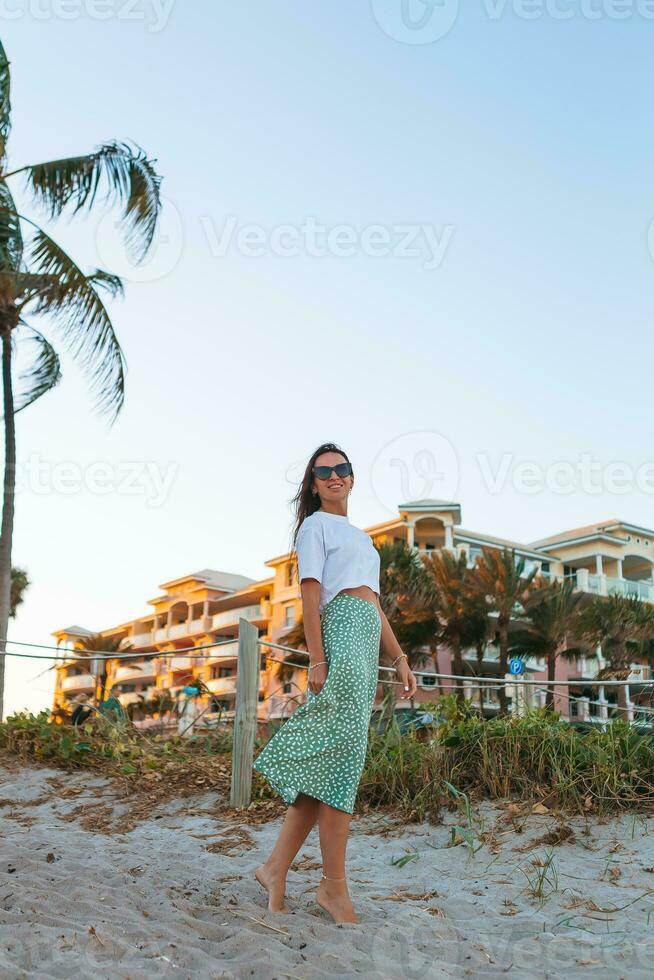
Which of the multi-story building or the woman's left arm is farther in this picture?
the multi-story building

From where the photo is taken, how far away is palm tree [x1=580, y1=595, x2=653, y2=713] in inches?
1129

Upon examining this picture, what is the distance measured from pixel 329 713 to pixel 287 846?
48 cm

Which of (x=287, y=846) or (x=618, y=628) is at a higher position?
(x=618, y=628)

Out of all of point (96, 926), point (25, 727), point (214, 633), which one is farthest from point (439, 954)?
point (214, 633)

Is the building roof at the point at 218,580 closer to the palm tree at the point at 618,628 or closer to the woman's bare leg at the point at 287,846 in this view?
the palm tree at the point at 618,628

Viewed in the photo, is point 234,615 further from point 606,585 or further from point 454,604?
point 454,604

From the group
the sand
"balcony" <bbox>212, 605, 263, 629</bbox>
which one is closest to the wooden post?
Answer: the sand

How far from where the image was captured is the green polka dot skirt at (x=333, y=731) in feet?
9.75

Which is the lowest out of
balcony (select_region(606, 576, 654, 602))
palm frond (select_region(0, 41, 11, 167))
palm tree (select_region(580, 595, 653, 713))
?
palm tree (select_region(580, 595, 653, 713))

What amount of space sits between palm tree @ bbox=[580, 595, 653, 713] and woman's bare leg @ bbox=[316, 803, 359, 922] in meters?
26.8

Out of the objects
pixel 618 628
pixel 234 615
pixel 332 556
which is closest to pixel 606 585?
pixel 618 628

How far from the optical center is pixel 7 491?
10.5 m

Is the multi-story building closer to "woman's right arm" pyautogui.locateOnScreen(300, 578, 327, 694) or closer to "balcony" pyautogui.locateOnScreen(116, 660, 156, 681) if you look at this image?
"balcony" pyautogui.locateOnScreen(116, 660, 156, 681)

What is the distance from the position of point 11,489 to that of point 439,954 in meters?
8.95
